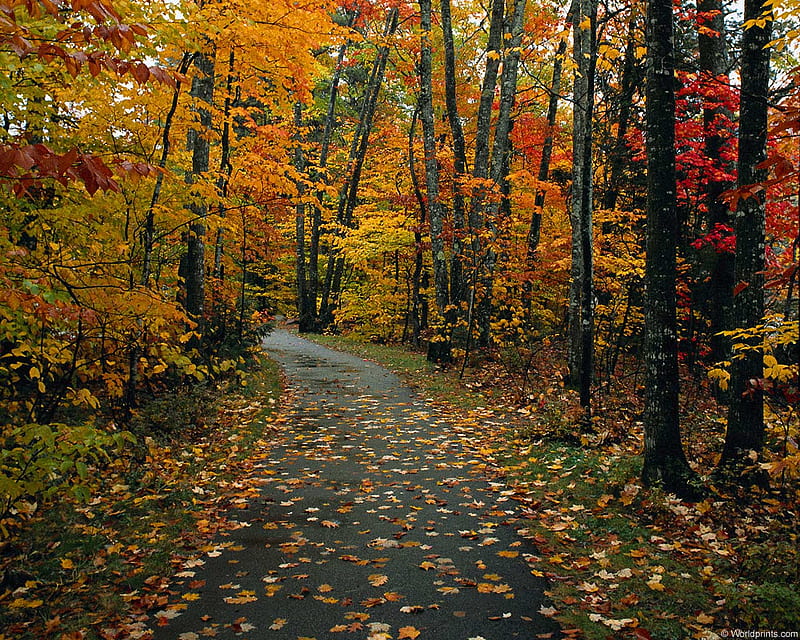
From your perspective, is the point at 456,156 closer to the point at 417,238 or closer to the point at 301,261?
the point at 417,238

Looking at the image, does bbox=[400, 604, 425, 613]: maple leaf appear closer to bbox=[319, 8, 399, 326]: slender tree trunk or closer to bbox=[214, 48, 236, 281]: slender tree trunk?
bbox=[214, 48, 236, 281]: slender tree trunk

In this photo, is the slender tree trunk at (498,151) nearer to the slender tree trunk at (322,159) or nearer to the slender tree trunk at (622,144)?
the slender tree trunk at (622,144)

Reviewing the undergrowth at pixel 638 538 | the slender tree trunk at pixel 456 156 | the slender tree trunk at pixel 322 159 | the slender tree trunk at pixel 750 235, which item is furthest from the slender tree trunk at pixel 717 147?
the slender tree trunk at pixel 322 159

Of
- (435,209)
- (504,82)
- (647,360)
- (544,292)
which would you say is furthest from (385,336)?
(647,360)

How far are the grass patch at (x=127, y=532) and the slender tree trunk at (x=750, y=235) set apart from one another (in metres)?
5.45

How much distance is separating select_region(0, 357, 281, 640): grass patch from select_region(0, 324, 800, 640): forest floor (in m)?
0.02

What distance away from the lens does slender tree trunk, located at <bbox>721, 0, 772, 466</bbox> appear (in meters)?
5.88

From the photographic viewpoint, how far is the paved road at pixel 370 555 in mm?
3973

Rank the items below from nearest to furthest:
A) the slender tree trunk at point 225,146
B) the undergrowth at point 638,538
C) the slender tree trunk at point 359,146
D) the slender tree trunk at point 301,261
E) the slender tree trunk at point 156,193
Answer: the undergrowth at point 638,538, the slender tree trunk at point 156,193, the slender tree trunk at point 225,146, the slender tree trunk at point 359,146, the slender tree trunk at point 301,261

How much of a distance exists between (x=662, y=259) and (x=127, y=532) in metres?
5.83

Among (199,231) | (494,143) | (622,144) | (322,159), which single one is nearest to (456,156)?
(494,143)

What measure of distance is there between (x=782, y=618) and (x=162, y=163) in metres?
7.91

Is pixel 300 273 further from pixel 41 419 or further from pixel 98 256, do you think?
pixel 41 419

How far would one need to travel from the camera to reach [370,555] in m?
5.05
